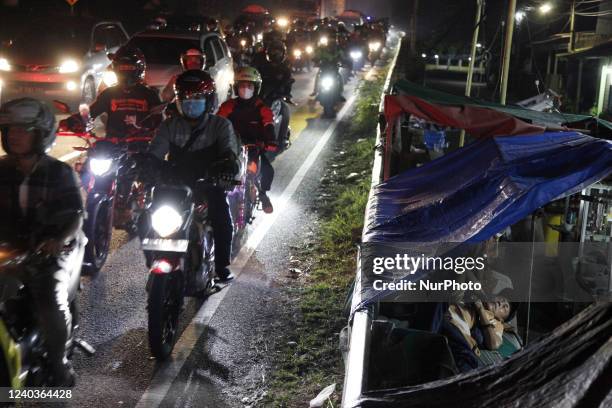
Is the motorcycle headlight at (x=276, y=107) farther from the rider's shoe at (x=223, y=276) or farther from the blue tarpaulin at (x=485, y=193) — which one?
the blue tarpaulin at (x=485, y=193)

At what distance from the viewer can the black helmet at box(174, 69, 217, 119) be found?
678 centimetres

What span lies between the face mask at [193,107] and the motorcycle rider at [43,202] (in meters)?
2.04

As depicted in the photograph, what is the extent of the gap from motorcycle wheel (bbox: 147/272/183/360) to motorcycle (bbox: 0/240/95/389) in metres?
0.99

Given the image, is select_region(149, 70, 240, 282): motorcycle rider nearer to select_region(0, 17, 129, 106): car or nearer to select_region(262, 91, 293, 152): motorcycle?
select_region(262, 91, 293, 152): motorcycle

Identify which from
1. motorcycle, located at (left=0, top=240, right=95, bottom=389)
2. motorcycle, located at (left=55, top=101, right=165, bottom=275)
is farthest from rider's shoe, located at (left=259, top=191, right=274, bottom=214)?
motorcycle, located at (left=0, top=240, right=95, bottom=389)

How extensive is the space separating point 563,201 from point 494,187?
2.48 meters

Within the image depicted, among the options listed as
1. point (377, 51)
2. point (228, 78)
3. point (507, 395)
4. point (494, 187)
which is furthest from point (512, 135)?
point (377, 51)

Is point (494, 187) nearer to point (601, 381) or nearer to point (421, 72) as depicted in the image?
point (601, 381)

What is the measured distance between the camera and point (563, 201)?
785cm

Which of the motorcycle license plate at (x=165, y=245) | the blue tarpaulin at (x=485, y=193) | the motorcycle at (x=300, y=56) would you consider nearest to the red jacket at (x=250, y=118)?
the blue tarpaulin at (x=485, y=193)

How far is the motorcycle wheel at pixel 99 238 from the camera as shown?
7.43 meters

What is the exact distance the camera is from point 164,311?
229 inches

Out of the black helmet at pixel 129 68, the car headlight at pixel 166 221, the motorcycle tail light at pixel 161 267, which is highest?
the black helmet at pixel 129 68

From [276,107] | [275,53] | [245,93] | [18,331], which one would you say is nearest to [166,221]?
[18,331]
